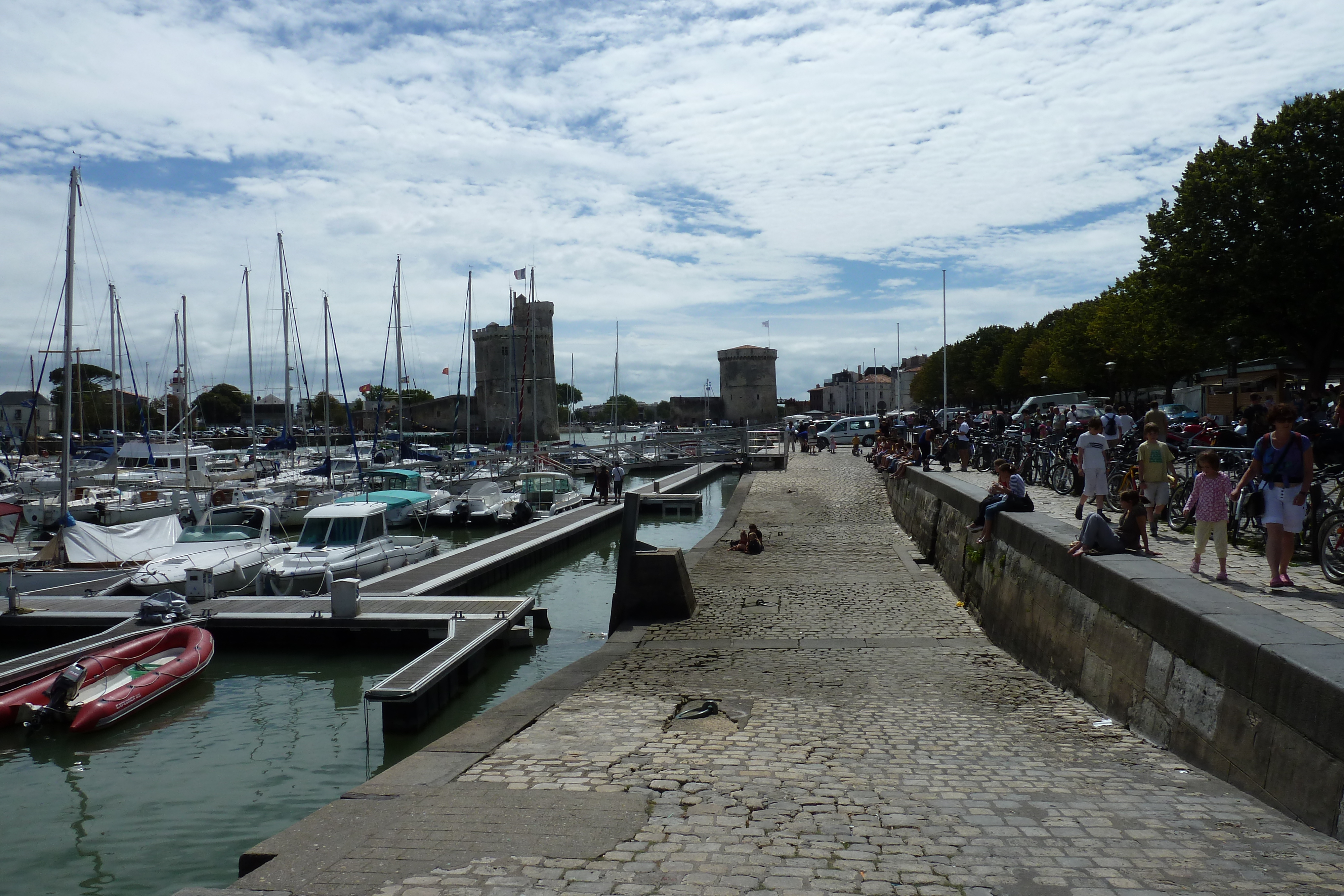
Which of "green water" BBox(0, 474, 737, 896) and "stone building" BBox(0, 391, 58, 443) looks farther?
"stone building" BBox(0, 391, 58, 443)

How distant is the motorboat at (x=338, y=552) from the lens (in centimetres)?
1764

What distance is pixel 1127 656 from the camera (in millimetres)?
7465

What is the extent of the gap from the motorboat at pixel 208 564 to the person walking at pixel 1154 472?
48.2 ft

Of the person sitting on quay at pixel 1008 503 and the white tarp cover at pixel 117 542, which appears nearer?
the person sitting on quay at pixel 1008 503

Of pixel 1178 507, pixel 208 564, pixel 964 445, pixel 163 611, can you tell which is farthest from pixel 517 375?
pixel 1178 507

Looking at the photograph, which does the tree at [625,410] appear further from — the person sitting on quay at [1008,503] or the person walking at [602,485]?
the person sitting on quay at [1008,503]

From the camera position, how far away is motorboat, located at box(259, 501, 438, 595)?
17641 mm

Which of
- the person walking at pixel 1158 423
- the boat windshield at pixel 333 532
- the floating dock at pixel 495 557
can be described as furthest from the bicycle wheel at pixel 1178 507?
the boat windshield at pixel 333 532

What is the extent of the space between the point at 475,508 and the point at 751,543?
13373 mm

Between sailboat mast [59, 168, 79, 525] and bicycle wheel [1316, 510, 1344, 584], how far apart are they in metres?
22.2

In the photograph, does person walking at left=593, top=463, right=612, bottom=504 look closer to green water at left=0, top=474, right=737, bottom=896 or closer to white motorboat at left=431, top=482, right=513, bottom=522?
white motorboat at left=431, top=482, right=513, bottom=522

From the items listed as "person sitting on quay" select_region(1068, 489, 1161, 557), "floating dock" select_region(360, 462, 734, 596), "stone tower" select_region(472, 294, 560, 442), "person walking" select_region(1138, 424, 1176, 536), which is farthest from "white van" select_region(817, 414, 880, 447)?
"person sitting on quay" select_region(1068, 489, 1161, 557)

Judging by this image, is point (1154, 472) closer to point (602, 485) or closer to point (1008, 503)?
point (1008, 503)

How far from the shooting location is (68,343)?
22.8 m
